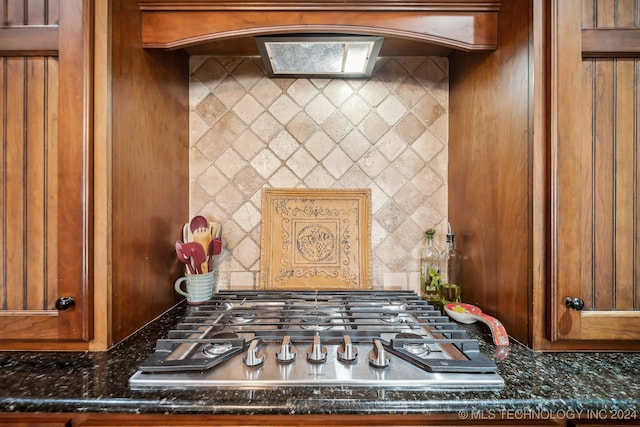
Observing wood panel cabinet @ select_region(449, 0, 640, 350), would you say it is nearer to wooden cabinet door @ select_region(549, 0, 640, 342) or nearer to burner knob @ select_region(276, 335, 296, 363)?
wooden cabinet door @ select_region(549, 0, 640, 342)

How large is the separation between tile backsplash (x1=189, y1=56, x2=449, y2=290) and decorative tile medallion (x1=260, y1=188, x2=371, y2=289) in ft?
0.17

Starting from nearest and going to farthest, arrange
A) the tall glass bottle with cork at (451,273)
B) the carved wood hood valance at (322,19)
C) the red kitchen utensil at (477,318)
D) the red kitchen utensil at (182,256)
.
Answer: the red kitchen utensil at (477,318)
the carved wood hood valance at (322,19)
the red kitchen utensil at (182,256)
the tall glass bottle with cork at (451,273)

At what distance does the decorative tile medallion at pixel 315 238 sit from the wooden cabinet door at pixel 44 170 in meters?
0.61

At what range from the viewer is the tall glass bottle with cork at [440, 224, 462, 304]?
1.16 metres

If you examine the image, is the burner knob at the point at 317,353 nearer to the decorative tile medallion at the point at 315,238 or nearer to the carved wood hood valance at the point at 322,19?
the decorative tile medallion at the point at 315,238

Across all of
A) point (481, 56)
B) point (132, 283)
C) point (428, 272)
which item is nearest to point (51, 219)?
point (132, 283)

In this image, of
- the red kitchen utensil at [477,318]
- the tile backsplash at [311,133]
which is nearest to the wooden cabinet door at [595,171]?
the red kitchen utensil at [477,318]

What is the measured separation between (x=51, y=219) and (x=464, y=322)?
3.63 ft

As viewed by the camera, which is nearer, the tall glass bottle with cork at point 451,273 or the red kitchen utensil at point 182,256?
the red kitchen utensil at point 182,256

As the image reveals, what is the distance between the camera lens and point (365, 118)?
1.25 m

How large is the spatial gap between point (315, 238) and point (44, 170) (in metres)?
0.82

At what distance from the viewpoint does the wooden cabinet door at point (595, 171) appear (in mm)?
746

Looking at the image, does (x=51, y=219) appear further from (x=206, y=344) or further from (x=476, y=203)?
(x=476, y=203)

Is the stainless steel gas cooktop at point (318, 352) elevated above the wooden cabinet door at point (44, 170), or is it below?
below
